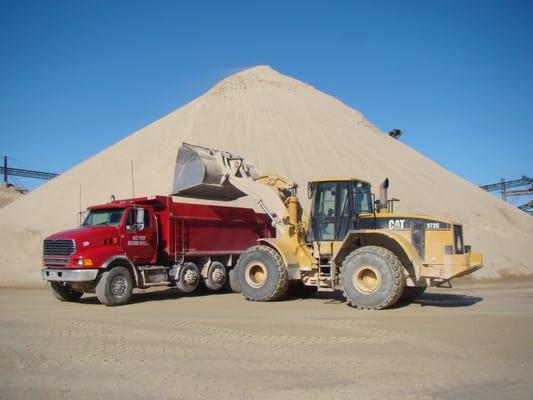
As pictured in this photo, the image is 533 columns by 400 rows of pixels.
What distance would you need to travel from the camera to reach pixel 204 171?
1419cm

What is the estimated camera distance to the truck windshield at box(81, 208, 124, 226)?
13.6 meters

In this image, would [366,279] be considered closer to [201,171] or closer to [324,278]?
[324,278]

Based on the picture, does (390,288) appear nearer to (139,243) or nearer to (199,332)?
(199,332)

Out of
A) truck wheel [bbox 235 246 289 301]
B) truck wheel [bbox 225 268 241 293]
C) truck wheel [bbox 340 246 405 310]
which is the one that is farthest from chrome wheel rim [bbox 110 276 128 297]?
truck wheel [bbox 340 246 405 310]

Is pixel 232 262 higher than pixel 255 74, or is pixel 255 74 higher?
pixel 255 74

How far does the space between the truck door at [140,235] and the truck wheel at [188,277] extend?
0.99 m

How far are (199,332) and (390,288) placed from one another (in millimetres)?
4393

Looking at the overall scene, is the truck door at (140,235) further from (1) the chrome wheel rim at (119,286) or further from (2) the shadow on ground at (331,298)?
(2) the shadow on ground at (331,298)

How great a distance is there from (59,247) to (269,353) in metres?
7.49

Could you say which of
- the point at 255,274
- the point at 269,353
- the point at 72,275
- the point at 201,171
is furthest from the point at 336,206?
the point at 72,275

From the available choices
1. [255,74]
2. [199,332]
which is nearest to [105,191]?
[199,332]

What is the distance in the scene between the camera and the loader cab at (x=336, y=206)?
12.4 m

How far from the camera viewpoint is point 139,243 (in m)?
13.8

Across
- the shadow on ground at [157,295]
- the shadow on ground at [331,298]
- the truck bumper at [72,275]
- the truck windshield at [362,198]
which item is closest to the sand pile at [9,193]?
the shadow on ground at [157,295]
